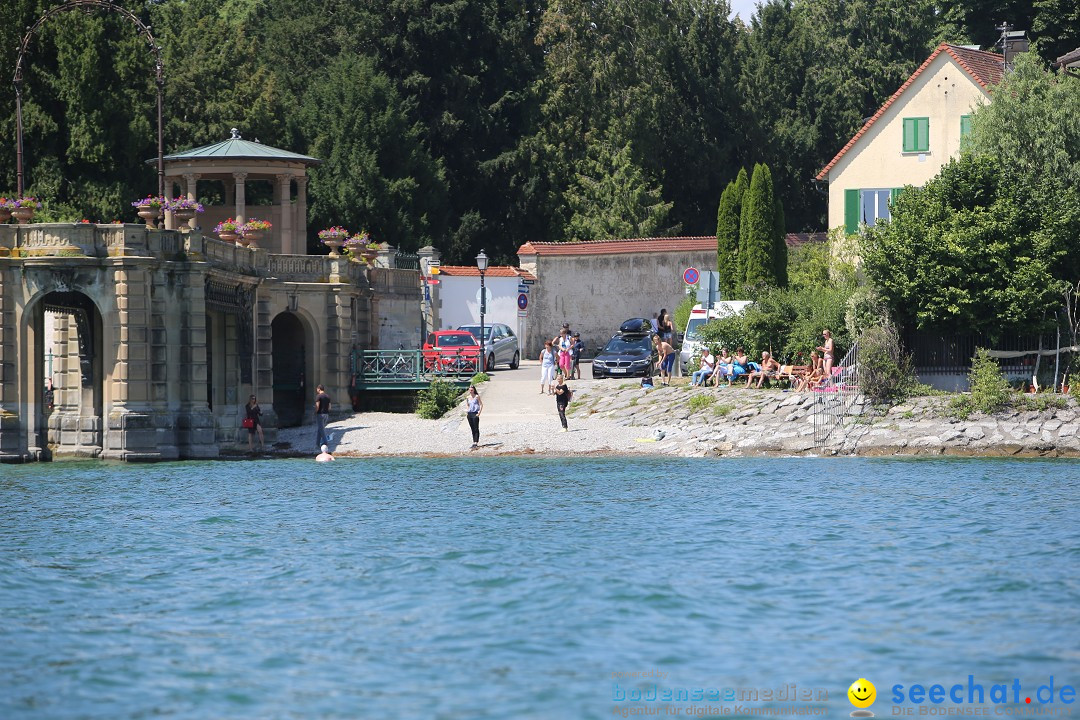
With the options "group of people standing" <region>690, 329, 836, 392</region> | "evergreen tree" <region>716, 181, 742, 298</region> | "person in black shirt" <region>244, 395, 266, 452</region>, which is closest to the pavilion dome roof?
"person in black shirt" <region>244, 395, 266, 452</region>

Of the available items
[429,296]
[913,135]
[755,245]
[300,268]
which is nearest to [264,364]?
[300,268]

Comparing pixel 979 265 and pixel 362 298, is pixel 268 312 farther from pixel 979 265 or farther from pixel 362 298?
pixel 979 265

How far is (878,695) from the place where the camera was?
617 inches

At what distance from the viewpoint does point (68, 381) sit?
39.9 metres

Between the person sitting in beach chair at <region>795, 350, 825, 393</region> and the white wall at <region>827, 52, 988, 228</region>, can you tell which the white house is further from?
the person sitting in beach chair at <region>795, 350, 825, 393</region>

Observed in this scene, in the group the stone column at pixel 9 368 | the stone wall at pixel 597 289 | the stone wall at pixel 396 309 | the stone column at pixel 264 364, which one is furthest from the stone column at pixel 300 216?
the stone column at pixel 9 368

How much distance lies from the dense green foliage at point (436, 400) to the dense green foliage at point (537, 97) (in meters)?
18.6

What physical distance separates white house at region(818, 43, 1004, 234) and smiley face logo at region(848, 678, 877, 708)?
1481 inches

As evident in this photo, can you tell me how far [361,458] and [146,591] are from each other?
1922 cm

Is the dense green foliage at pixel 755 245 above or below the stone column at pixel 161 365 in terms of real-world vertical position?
above

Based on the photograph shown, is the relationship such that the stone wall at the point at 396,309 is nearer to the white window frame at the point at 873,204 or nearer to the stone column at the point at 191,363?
the stone column at the point at 191,363

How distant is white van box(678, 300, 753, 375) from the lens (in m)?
46.3

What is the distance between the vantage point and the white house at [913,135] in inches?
2034

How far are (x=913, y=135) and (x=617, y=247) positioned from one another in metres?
12.8
